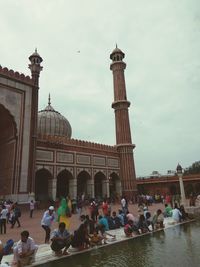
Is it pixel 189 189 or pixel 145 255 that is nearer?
pixel 145 255

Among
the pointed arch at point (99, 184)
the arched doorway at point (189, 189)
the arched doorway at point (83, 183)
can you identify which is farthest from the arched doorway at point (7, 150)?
the arched doorway at point (189, 189)

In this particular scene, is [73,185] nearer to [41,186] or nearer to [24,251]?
[41,186]

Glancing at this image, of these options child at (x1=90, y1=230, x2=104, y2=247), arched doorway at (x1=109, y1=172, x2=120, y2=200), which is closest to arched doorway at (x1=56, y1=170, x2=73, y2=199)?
arched doorway at (x1=109, y1=172, x2=120, y2=200)

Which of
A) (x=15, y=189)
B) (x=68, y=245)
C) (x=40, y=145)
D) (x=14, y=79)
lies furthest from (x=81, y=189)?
(x=68, y=245)

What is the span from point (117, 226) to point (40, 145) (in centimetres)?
1188

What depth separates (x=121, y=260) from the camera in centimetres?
481

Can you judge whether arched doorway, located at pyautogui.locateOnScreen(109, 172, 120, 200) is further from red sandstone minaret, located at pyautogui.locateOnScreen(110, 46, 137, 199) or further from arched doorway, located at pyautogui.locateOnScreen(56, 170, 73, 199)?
arched doorway, located at pyautogui.locateOnScreen(56, 170, 73, 199)

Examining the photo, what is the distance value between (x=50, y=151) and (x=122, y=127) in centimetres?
885

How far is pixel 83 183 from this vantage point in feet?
77.4

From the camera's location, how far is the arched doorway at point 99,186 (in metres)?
23.5

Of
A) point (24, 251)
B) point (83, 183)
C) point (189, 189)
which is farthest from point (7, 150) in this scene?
point (189, 189)

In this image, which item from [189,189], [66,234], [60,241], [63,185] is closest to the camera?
[60,241]

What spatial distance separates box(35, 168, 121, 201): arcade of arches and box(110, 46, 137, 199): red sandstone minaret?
43.3 inches

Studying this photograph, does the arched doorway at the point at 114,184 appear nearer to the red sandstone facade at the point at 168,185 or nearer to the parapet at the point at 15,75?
the red sandstone facade at the point at 168,185
